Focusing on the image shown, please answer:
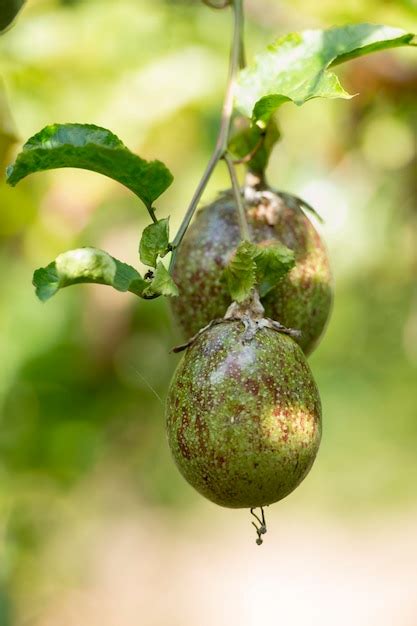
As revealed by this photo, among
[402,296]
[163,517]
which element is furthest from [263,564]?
[402,296]

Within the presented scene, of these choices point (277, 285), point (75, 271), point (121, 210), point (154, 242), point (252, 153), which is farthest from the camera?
point (121, 210)

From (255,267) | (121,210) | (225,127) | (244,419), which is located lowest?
(244,419)

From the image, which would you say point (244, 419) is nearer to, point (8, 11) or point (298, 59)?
point (298, 59)

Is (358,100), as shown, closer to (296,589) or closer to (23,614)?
(23,614)

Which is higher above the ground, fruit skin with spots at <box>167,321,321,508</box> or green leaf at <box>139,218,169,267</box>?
green leaf at <box>139,218,169,267</box>

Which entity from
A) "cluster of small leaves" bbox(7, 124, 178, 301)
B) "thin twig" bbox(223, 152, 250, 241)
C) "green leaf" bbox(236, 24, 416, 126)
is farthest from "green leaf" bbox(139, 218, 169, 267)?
"green leaf" bbox(236, 24, 416, 126)

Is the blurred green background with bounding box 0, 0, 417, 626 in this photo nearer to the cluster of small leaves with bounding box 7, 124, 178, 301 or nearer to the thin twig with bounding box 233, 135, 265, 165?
the thin twig with bounding box 233, 135, 265, 165

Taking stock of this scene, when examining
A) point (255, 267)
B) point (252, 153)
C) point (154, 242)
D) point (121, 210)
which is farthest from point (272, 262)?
point (121, 210)
